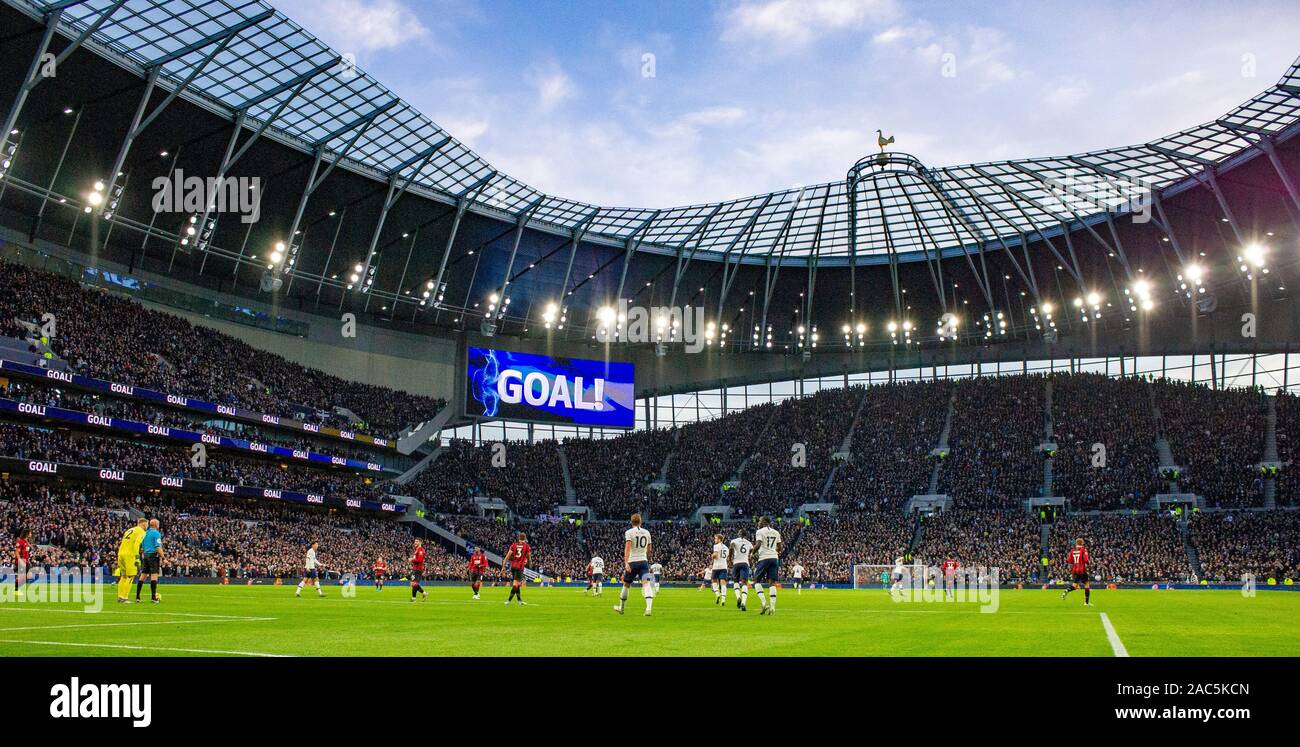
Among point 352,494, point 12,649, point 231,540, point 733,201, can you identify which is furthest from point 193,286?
point 12,649

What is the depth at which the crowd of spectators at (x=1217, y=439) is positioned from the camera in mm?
57062

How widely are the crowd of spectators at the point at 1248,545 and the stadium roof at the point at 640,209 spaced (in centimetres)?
2099

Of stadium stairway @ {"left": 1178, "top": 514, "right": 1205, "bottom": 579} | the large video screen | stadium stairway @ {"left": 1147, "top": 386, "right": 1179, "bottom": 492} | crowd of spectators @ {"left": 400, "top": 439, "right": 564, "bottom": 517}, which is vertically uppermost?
the large video screen

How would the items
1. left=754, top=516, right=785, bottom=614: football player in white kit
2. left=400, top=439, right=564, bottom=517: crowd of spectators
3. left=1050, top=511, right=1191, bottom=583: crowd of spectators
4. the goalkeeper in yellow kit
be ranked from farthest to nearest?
left=400, top=439, right=564, bottom=517: crowd of spectators → left=1050, top=511, right=1191, bottom=583: crowd of spectators → the goalkeeper in yellow kit → left=754, top=516, right=785, bottom=614: football player in white kit

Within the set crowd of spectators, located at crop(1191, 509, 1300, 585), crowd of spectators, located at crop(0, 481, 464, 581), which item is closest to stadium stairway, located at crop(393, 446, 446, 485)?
crowd of spectators, located at crop(0, 481, 464, 581)

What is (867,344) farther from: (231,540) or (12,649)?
(12,649)

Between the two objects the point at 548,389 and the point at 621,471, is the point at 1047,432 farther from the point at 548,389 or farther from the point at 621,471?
the point at 548,389

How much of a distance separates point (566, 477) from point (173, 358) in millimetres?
31956

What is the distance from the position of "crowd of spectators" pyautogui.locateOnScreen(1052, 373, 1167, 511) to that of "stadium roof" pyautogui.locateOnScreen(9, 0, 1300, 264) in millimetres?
12355

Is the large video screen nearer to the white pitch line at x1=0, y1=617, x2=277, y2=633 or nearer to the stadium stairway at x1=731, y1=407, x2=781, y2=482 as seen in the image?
the stadium stairway at x1=731, y1=407, x2=781, y2=482

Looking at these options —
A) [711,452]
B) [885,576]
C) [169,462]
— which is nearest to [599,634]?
[885,576]

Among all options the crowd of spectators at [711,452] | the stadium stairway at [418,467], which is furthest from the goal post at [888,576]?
the stadium stairway at [418,467]

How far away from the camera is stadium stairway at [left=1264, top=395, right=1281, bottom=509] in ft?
182
